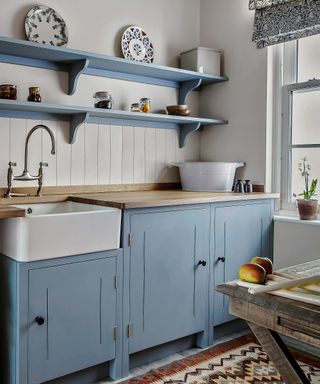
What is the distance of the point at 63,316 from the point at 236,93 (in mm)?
2007

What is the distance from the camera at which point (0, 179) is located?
2.38 m

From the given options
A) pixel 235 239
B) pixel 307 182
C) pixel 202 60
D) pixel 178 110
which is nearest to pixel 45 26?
pixel 178 110

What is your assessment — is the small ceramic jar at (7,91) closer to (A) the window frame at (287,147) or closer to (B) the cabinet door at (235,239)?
(B) the cabinet door at (235,239)

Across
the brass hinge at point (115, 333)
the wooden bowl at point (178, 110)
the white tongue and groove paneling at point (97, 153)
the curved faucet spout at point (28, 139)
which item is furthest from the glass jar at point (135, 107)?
the brass hinge at point (115, 333)

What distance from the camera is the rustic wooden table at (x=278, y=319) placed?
1044mm

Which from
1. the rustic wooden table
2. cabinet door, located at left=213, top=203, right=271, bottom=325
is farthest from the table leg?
cabinet door, located at left=213, top=203, right=271, bottom=325

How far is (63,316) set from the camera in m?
1.95

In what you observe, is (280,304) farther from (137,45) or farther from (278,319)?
(137,45)

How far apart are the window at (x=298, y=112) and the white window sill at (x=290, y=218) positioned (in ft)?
0.16

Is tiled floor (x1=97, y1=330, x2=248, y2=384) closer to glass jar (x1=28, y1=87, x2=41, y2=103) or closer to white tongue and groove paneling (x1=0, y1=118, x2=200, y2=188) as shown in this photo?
white tongue and groove paneling (x1=0, y1=118, x2=200, y2=188)

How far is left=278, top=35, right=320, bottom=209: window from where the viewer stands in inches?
109

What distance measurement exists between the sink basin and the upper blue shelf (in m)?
0.90

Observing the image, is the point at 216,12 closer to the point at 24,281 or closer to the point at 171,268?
the point at 171,268

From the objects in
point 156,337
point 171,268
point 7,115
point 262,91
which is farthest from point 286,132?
point 7,115
